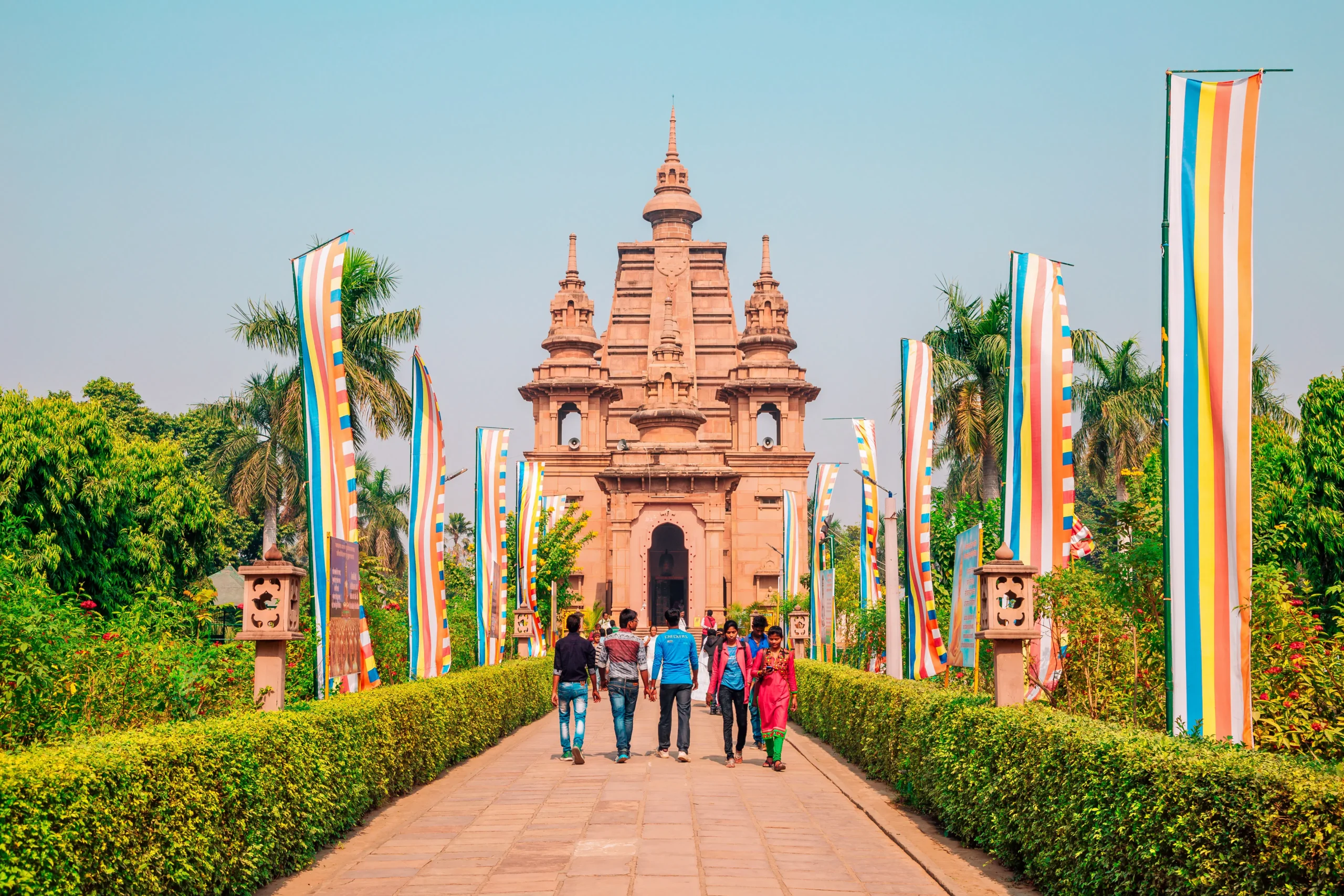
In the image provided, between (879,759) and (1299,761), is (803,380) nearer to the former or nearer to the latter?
(879,759)

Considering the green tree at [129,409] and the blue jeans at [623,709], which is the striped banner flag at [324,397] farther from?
the green tree at [129,409]

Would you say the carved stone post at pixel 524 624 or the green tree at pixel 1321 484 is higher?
the green tree at pixel 1321 484

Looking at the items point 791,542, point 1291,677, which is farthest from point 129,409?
point 1291,677

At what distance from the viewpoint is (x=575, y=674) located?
15.8m

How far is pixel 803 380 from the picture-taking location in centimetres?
6431

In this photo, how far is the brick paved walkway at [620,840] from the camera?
27.7ft

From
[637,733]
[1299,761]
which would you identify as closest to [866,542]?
[637,733]

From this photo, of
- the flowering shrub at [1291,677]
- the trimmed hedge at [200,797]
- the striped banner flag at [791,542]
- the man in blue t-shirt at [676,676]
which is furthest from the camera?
the striped banner flag at [791,542]

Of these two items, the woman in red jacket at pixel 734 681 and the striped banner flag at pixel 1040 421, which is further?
the woman in red jacket at pixel 734 681

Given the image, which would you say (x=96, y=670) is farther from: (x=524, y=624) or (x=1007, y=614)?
(x=524, y=624)

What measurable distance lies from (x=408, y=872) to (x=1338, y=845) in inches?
237

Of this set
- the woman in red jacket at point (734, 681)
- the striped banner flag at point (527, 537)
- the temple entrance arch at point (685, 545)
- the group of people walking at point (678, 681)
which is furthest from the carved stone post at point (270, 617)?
the temple entrance arch at point (685, 545)

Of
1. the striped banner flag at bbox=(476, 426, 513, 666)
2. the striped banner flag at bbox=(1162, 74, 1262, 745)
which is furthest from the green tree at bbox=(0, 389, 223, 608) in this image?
the striped banner flag at bbox=(1162, 74, 1262, 745)

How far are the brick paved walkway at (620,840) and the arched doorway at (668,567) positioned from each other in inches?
1800
